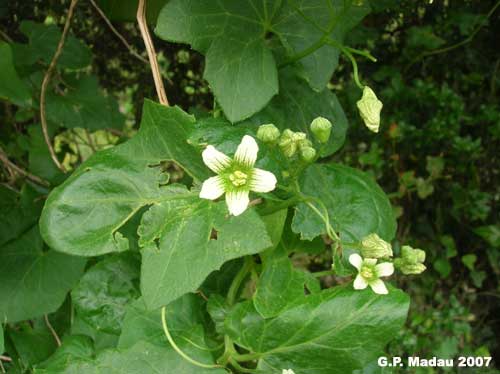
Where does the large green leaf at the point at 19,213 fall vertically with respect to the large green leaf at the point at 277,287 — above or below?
below

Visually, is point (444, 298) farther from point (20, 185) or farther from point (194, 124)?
point (194, 124)

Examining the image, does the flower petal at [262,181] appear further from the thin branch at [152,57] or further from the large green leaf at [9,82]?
the large green leaf at [9,82]

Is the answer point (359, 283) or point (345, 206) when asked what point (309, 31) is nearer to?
point (345, 206)

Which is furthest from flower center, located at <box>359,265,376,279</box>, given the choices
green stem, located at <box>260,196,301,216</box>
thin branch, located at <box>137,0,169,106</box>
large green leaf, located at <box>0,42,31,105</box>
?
large green leaf, located at <box>0,42,31,105</box>

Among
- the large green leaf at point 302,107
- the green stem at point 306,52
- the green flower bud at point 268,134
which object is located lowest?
the large green leaf at point 302,107

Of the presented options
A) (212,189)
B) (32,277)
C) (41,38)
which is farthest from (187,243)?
(41,38)

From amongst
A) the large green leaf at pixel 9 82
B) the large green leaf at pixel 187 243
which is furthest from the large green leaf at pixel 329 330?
the large green leaf at pixel 9 82
